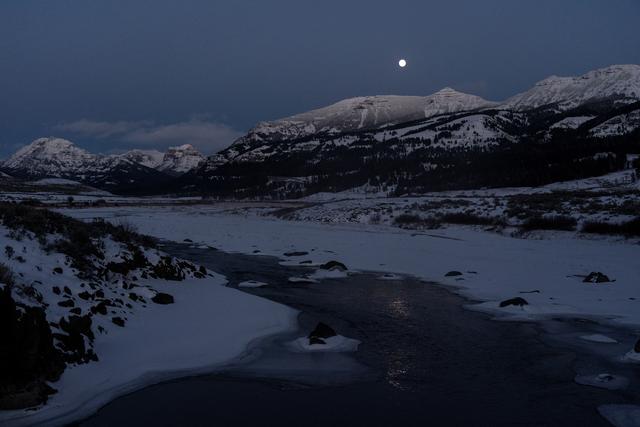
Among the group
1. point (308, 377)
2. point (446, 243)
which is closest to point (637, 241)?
point (446, 243)

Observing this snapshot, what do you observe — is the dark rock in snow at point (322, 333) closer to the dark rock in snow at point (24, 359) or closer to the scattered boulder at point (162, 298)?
the scattered boulder at point (162, 298)

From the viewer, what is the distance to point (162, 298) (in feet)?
52.5

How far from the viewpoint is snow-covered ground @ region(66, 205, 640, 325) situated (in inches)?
701

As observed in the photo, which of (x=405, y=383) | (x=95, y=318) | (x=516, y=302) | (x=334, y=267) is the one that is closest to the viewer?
(x=405, y=383)

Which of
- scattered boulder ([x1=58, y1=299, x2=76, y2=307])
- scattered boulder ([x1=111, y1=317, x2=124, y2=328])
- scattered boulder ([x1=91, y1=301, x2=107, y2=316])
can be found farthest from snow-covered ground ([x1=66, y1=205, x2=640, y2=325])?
scattered boulder ([x1=58, y1=299, x2=76, y2=307])

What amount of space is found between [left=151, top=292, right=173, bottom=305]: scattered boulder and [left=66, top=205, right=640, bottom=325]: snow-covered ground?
10.1 m

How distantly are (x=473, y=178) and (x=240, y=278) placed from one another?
Result: 127725mm

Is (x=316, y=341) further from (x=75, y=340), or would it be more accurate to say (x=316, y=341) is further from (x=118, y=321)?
(x=75, y=340)

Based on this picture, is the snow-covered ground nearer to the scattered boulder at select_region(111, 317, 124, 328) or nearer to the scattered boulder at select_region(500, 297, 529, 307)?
the scattered boulder at select_region(500, 297, 529, 307)

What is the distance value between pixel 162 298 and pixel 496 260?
18615mm

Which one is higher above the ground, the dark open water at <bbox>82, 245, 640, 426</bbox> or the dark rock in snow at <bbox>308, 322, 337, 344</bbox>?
the dark rock in snow at <bbox>308, 322, 337, 344</bbox>

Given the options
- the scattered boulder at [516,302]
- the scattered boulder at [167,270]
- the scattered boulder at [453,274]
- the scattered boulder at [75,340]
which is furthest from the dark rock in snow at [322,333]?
the scattered boulder at [453,274]

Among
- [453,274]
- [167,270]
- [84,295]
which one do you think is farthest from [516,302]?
[84,295]

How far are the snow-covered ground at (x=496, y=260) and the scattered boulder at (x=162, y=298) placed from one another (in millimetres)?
10134
